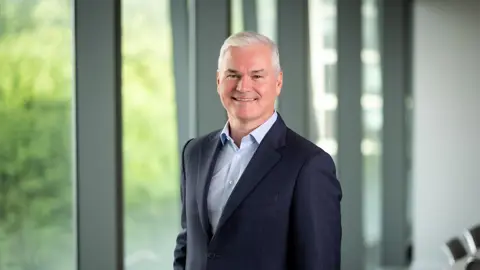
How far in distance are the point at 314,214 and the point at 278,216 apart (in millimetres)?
90

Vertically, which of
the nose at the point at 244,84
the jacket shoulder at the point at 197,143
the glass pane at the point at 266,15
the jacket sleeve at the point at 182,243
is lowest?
the jacket sleeve at the point at 182,243

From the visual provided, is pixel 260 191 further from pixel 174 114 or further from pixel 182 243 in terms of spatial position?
pixel 174 114

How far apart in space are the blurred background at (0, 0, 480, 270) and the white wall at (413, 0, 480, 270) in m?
0.01

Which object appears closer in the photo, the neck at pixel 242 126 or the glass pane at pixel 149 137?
the neck at pixel 242 126

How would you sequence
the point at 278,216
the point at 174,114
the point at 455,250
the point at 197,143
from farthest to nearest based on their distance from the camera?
the point at 174,114
the point at 455,250
the point at 197,143
the point at 278,216

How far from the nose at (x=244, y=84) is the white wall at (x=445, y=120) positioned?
809cm

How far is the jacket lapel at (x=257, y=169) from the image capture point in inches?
87.1

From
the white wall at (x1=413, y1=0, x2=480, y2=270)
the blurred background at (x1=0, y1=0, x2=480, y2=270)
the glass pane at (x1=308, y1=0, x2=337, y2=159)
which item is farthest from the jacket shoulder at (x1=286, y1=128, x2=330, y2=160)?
the white wall at (x1=413, y1=0, x2=480, y2=270)

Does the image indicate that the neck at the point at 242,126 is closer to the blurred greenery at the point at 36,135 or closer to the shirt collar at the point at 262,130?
the shirt collar at the point at 262,130

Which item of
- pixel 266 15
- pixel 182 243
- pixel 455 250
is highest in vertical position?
pixel 266 15

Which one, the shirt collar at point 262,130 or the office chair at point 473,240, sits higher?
the shirt collar at point 262,130

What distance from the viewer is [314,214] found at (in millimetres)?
2209

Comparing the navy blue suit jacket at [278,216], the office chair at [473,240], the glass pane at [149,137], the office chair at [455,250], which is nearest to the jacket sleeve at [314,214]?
the navy blue suit jacket at [278,216]

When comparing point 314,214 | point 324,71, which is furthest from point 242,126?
point 324,71
